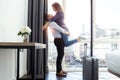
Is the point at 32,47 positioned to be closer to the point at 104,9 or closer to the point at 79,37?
the point at 79,37

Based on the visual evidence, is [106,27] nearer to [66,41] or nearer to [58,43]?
[66,41]

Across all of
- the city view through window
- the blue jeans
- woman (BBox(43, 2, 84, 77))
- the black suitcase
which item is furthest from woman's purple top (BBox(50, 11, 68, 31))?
the black suitcase

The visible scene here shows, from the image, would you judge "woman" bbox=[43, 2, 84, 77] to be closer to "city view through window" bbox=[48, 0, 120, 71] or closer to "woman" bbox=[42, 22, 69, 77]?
"woman" bbox=[42, 22, 69, 77]

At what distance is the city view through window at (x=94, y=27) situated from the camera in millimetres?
5645

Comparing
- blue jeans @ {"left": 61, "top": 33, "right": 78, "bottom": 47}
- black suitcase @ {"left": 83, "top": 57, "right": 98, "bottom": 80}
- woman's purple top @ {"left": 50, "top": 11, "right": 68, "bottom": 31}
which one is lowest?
black suitcase @ {"left": 83, "top": 57, "right": 98, "bottom": 80}

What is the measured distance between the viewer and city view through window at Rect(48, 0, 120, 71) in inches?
222

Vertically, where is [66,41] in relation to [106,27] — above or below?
below

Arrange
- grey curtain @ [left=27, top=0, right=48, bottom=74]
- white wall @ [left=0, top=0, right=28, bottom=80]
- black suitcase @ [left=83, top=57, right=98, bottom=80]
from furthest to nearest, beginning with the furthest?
grey curtain @ [left=27, top=0, right=48, bottom=74] < black suitcase @ [left=83, top=57, right=98, bottom=80] < white wall @ [left=0, top=0, right=28, bottom=80]

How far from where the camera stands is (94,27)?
567 centimetres

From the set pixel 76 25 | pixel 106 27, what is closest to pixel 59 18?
pixel 76 25

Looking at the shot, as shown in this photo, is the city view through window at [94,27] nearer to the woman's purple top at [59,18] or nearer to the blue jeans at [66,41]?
the blue jeans at [66,41]

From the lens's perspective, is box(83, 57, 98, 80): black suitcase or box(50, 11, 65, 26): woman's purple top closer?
box(83, 57, 98, 80): black suitcase

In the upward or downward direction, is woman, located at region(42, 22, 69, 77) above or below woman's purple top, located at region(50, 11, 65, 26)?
below

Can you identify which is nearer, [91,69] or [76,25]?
[91,69]
